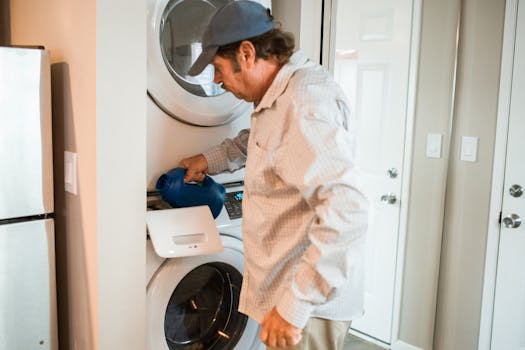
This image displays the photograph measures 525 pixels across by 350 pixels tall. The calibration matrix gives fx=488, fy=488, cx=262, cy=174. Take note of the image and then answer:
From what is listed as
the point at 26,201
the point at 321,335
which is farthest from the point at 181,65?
the point at 321,335

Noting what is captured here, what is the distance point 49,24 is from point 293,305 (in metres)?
1.18

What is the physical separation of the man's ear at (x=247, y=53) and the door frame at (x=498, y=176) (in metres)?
1.46

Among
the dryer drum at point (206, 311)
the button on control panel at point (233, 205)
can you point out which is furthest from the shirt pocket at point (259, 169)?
the dryer drum at point (206, 311)

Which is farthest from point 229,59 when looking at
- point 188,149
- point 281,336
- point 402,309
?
point 402,309

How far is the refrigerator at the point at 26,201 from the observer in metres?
1.42

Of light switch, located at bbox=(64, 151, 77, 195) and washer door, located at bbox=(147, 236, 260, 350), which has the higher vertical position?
light switch, located at bbox=(64, 151, 77, 195)

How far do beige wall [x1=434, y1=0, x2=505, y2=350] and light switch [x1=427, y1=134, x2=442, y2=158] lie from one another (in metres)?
0.07

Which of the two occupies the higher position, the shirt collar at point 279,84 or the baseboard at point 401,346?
the shirt collar at point 279,84

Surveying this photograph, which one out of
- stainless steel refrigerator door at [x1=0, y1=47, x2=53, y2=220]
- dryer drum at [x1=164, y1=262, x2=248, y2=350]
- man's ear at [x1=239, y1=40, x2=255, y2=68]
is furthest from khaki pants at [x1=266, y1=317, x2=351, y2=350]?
stainless steel refrigerator door at [x1=0, y1=47, x2=53, y2=220]

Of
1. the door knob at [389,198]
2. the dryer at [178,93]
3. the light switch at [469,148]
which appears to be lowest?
the door knob at [389,198]

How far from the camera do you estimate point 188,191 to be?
1.58 m

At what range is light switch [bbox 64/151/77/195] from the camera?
1465mm

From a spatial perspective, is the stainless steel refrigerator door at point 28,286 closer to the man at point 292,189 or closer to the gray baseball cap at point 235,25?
the man at point 292,189

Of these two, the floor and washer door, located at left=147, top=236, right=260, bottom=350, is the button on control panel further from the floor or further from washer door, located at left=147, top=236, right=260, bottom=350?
the floor
